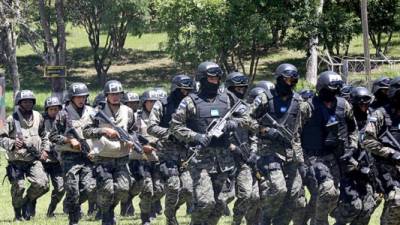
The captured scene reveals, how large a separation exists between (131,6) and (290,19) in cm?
1002

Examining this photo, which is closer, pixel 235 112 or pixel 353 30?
pixel 235 112

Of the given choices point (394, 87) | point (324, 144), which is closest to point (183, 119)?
point (324, 144)

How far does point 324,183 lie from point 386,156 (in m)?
0.88

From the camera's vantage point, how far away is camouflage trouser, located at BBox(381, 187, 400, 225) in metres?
9.12

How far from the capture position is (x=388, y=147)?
927 cm

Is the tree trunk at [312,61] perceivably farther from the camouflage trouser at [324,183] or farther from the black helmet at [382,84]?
the camouflage trouser at [324,183]

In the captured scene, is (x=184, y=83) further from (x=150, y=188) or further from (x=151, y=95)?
(x=150, y=188)

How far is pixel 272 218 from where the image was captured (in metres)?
10.5

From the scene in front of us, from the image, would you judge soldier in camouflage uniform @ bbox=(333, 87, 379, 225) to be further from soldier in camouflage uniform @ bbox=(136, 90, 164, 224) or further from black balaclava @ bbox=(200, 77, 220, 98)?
soldier in camouflage uniform @ bbox=(136, 90, 164, 224)

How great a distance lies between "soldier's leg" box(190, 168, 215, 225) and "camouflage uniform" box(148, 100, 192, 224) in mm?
1222

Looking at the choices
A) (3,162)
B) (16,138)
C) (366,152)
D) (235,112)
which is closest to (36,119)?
(16,138)

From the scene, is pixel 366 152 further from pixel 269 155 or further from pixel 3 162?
pixel 3 162

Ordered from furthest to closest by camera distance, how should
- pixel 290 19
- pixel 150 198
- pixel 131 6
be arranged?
pixel 131 6 < pixel 290 19 < pixel 150 198

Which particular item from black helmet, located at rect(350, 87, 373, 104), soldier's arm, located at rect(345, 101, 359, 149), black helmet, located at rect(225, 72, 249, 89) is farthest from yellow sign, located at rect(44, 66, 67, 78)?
soldier's arm, located at rect(345, 101, 359, 149)
